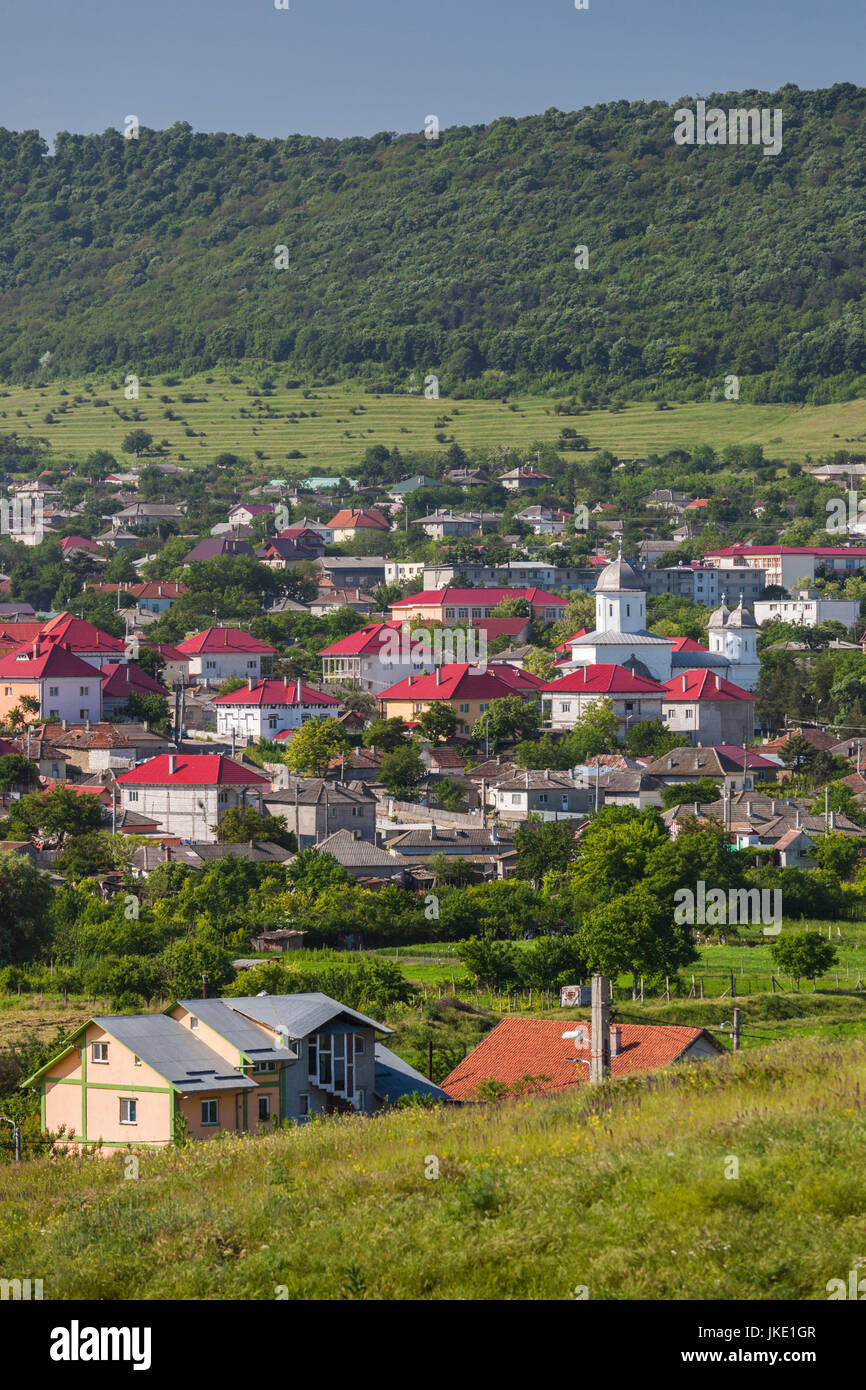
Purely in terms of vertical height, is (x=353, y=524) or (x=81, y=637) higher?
(x=353, y=524)

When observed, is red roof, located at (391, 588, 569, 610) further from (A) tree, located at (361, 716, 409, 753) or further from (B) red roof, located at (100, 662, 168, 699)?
(A) tree, located at (361, 716, 409, 753)

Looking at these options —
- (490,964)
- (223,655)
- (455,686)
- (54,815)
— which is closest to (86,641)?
(223,655)

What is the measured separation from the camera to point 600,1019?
22.8 meters

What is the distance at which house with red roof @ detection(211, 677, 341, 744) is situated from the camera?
77.1m

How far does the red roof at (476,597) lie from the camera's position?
319 feet

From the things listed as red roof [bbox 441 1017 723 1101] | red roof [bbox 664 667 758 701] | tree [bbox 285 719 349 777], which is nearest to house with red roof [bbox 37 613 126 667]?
tree [bbox 285 719 349 777]

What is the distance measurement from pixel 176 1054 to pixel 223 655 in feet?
215

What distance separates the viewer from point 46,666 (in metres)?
76.1

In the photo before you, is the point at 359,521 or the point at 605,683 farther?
the point at 359,521

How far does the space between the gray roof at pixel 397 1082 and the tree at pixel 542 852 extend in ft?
86.0

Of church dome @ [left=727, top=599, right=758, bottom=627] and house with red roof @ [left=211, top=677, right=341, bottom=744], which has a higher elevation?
church dome @ [left=727, top=599, right=758, bottom=627]

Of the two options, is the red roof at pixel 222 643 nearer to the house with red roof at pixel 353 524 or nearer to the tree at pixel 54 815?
the tree at pixel 54 815

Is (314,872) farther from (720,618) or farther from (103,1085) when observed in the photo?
(720,618)

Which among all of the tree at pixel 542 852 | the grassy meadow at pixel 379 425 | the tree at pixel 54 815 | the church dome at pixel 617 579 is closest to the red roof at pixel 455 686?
the church dome at pixel 617 579
